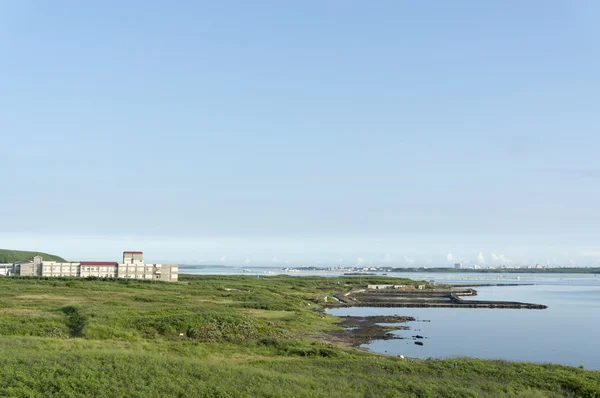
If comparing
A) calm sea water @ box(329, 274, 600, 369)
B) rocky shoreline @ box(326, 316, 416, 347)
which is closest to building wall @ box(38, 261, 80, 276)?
calm sea water @ box(329, 274, 600, 369)

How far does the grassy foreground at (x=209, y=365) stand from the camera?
28.6 meters

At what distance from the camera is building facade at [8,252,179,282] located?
13375 cm

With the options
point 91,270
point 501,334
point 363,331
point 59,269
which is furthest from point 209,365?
point 59,269

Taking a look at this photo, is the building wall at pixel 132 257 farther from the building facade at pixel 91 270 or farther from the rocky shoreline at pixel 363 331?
the rocky shoreline at pixel 363 331

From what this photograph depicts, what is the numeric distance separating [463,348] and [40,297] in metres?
60.4

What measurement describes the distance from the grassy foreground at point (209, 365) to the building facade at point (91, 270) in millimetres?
70623

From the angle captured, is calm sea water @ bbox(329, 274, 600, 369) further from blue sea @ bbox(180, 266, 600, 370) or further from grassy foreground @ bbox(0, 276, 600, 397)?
grassy foreground @ bbox(0, 276, 600, 397)

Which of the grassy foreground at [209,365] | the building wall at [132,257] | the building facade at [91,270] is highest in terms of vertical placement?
the building wall at [132,257]

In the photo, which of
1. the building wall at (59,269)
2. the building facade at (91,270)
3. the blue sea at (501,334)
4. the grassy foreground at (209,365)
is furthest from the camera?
the building facade at (91,270)

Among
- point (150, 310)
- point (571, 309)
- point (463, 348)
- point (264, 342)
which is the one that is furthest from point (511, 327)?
point (150, 310)

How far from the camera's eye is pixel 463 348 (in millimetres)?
61844

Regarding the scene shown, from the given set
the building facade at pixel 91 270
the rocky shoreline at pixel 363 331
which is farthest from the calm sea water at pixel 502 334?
the building facade at pixel 91 270

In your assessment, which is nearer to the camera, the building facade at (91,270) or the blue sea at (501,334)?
the blue sea at (501,334)

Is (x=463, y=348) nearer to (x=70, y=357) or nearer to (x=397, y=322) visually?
(x=397, y=322)
